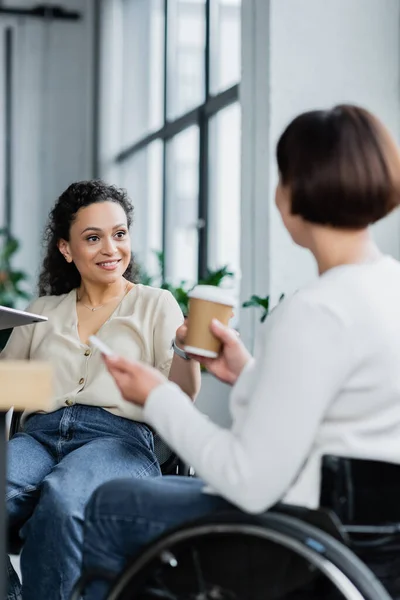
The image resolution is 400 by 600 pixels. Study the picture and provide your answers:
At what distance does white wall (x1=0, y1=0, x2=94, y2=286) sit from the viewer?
23.6 ft

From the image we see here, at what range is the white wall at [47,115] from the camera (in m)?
7.20

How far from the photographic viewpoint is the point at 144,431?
200 cm

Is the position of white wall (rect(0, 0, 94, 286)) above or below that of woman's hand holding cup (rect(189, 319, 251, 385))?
above

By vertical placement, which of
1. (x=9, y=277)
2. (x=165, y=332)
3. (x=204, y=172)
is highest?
(x=204, y=172)

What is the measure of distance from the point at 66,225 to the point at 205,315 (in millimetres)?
904

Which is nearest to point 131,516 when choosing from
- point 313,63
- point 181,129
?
point 313,63

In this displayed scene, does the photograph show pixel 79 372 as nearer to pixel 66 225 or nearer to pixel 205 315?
pixel 66 225

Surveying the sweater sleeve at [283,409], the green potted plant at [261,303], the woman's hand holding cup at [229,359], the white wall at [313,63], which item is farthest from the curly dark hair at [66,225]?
Result: the white wall at [313,63]

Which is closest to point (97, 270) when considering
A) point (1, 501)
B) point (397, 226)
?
point (1, 501)

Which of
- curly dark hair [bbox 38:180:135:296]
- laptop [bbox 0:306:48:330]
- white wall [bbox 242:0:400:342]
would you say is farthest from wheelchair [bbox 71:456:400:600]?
white wall [bbox 242:0:400:342]

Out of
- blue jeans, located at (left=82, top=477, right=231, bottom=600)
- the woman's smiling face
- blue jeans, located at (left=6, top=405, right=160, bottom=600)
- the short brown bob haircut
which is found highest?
the short brown bob haircut

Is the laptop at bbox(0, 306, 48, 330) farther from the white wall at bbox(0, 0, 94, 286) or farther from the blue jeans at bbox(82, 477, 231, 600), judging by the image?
the white wall at bbox(0, 0, 94, 286)

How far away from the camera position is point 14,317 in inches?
67.1

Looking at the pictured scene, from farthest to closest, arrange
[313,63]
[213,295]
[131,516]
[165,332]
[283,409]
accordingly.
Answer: [313,63] < [165,332] < [213,295] < [131,516] < [283,409]
